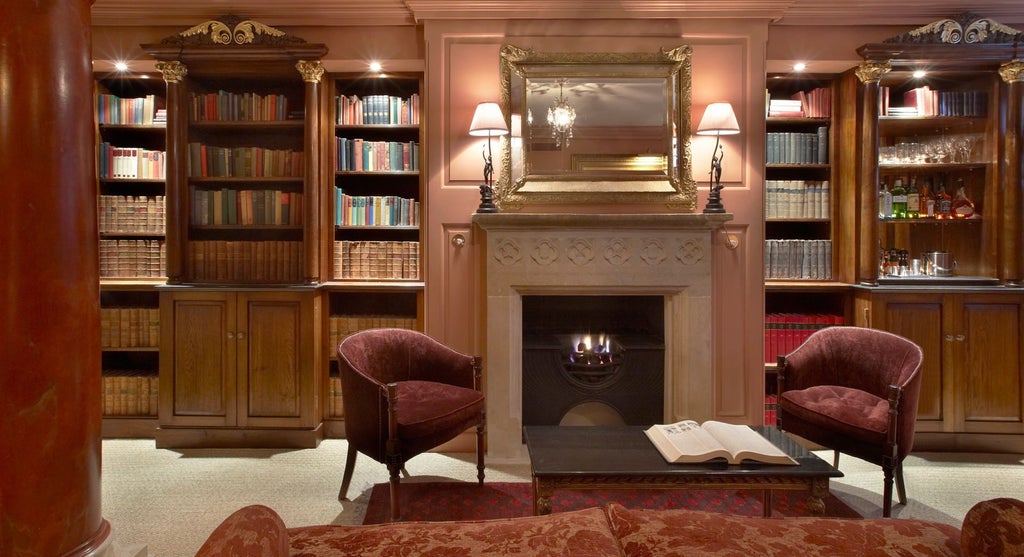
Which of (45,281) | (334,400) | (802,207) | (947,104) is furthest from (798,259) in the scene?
(45,281)

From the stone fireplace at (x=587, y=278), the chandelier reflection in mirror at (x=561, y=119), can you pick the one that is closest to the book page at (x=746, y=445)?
the stone fireplace at (x=587, y=278)

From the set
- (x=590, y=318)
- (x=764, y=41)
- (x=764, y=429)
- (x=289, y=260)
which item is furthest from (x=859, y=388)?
(x=289, y=260)

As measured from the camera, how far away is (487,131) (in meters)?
Result: 3.61

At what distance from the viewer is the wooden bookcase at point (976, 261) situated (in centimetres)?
368

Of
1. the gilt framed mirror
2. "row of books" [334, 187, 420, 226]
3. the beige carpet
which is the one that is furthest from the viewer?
"row of books" [334, 187, 420, 226]

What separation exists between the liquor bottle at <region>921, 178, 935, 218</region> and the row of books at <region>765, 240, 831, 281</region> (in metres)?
0.63

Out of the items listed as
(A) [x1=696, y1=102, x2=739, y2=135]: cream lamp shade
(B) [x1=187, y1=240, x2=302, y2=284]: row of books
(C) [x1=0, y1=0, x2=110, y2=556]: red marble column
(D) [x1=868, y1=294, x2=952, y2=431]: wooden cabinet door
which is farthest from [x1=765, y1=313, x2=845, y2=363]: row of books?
(C) [x1=0, y1=0, x2=110, y2=556]: red marble column

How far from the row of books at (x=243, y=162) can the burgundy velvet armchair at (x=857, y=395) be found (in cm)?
321

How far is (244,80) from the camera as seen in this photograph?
421cm

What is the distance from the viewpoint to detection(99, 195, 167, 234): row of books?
13.5 ft

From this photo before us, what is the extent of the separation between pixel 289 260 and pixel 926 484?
3955 millimetres

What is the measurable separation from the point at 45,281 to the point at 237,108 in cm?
273

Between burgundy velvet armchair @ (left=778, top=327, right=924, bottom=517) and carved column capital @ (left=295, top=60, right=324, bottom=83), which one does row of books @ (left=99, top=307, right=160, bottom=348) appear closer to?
carved column capital @ (left=295, top=60, right=324, bottom=83)

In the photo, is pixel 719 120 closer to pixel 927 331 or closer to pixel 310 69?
pixel 927 331
